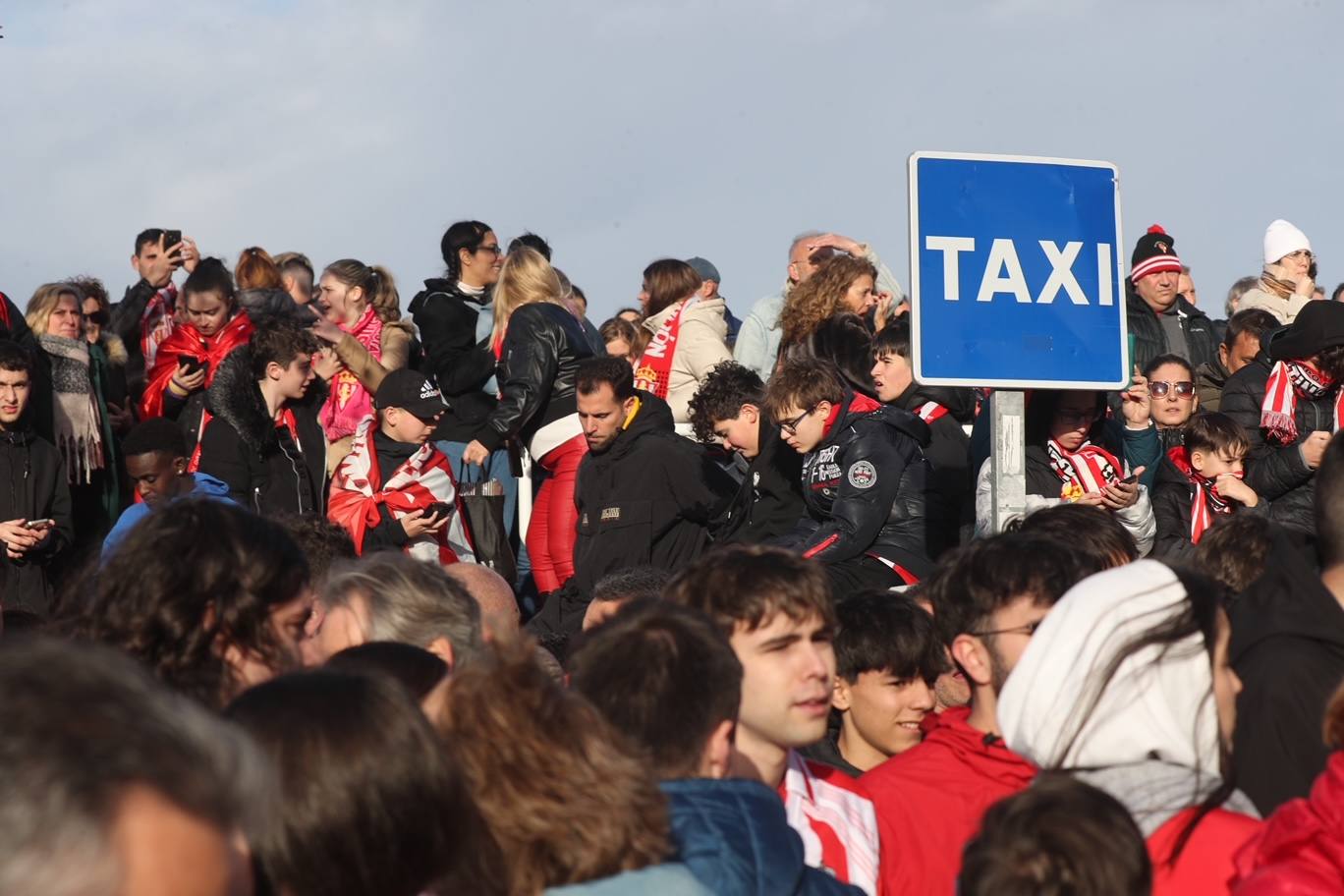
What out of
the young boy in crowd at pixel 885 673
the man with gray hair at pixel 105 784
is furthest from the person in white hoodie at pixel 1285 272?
the man with gray hair at pixel 105 784

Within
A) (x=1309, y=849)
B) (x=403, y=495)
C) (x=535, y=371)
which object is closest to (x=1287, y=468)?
(x=535, y=371)

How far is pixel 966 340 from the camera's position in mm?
6578

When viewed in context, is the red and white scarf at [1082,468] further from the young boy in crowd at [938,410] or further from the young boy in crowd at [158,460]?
the young boy in crowd at [158,460]

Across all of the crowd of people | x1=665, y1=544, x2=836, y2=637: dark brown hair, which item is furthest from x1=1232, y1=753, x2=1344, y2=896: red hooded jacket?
x1=665, y1=544, x2=836, y2=637: dark brown hair

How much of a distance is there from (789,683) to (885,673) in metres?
1.54

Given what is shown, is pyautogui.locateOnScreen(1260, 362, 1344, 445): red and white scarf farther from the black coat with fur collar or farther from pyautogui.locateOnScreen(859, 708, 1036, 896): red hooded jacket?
the black coat with fur collar

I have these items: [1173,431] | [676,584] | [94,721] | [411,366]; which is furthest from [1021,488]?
[411,366]

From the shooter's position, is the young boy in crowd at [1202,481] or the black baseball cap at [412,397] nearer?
the young boy in crowd at [1202,481]

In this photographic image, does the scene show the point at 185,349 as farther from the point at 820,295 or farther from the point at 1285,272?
the point at 1285,272

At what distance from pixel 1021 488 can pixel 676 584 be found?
238 centimetres

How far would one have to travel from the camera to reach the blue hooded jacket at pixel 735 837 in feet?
10.8

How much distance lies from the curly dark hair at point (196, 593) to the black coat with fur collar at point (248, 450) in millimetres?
5669

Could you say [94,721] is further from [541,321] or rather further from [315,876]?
[541,321]

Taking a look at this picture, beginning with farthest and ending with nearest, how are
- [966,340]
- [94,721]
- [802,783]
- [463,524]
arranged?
1. [463,524]
2. [966,340]
3. [802,783]
4. [94,721]
